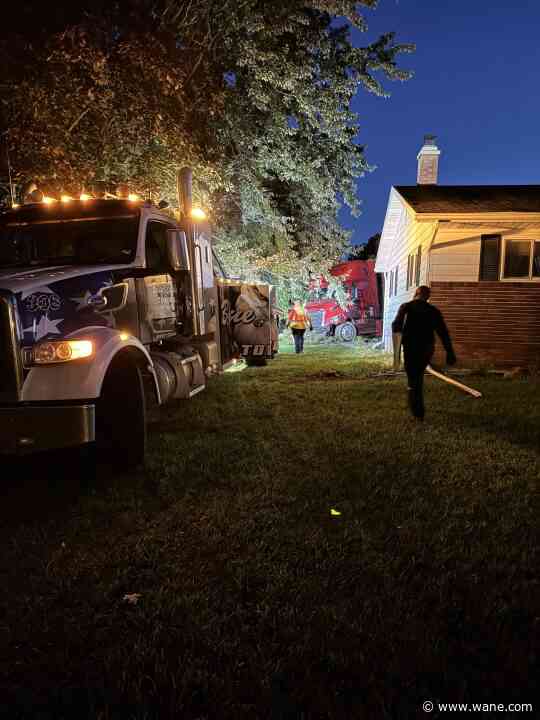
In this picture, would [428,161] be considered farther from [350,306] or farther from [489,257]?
[350,306]

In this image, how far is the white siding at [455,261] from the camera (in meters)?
11.8

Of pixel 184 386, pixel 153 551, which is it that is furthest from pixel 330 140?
pixel 153 551

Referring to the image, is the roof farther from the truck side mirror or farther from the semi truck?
the truck side mirror

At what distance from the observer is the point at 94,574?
8.64ft

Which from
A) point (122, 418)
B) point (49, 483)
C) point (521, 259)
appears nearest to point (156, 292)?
point (122, 418)

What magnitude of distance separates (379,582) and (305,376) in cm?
797

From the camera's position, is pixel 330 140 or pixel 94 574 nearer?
pixel 94 574

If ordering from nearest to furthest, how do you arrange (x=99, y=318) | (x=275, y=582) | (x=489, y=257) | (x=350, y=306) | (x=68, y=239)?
(x=275, y=582), (x=99, y=318), (x=68, y=239), (x=489, y=257), (x=350, y=306)

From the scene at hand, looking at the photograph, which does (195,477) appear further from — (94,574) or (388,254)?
(388,254)

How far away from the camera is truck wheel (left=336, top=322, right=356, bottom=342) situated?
21703 mm

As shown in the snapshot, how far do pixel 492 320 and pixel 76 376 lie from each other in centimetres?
1107

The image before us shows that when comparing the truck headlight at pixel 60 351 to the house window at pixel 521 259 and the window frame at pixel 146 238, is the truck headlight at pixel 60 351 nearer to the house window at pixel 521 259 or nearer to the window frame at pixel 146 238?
the window frame at pixel 146 238

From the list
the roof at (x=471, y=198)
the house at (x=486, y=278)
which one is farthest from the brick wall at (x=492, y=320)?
the roof at (x=471, y=198)

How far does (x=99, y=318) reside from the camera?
13.3 ft
